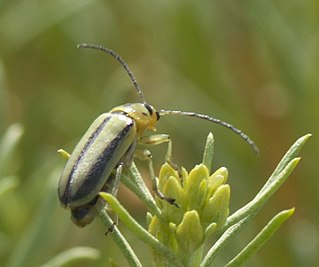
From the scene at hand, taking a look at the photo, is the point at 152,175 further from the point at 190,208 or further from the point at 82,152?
the point at 190,208

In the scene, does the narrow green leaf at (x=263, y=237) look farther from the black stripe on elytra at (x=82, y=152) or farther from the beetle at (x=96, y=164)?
the black stripe on elytra at (x=82, y=152)

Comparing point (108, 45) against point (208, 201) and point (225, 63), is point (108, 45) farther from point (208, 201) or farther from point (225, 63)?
point (208, 201)

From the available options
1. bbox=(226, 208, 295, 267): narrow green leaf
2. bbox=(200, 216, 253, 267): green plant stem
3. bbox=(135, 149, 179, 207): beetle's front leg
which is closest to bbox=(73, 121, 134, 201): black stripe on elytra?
bbox=(135, 149, 179, 207): beetle's front leg

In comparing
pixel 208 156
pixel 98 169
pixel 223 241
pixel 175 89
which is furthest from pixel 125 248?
pixel 175 89

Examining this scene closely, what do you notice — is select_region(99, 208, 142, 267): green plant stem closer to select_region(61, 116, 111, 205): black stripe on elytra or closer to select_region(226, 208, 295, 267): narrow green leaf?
select_region(226, 208, 295, 267): narrow green leaf

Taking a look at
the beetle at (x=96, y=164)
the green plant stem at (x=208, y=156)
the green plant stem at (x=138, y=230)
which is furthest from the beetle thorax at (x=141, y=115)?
the green plant stem at (x=138, y=230)

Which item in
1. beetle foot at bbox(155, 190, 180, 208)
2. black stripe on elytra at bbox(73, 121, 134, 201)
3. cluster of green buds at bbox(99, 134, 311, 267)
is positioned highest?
black stripe on elytra at bbox(73, 121, 134, 201)

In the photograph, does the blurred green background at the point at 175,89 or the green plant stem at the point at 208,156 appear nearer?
the green plant stem at the point at 208,156
